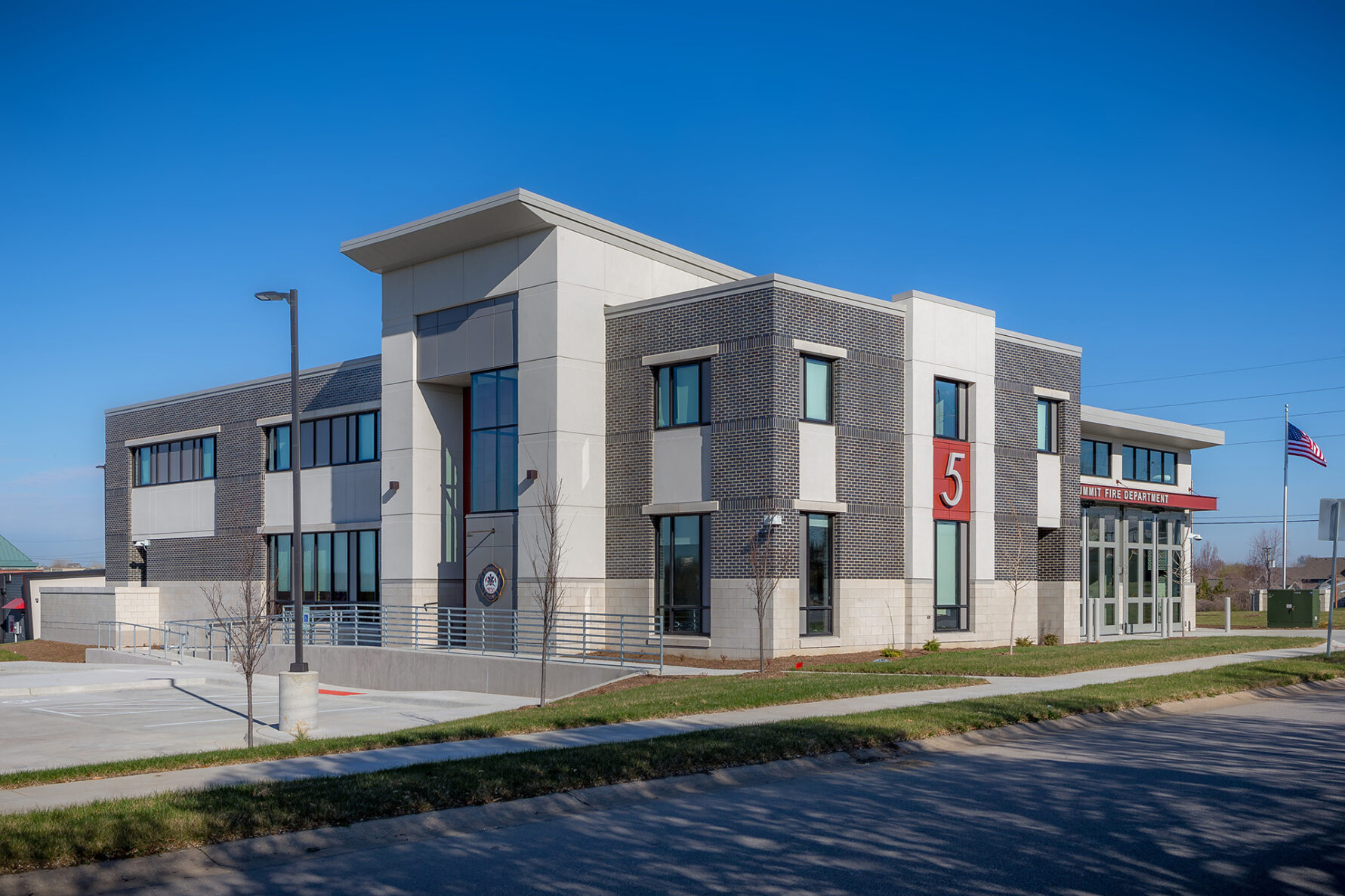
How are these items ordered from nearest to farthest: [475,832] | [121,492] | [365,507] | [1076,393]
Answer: [475,832], [1076,393], [365,507], [121,492]

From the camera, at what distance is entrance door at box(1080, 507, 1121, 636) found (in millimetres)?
34812

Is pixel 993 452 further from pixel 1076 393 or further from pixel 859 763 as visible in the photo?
pixel 859 763

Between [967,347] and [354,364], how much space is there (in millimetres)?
19614

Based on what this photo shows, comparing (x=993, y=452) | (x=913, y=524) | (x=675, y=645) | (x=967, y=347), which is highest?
(x=967, y=347)

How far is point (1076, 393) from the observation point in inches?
1332

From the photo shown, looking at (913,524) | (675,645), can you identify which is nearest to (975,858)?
(675,645)

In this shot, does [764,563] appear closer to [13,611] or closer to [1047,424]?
[1047,424]

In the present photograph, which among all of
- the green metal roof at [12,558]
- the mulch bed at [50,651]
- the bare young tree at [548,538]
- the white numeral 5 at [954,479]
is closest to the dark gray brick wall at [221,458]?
the mulch bed at [50,651]

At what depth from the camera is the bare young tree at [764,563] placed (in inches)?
979

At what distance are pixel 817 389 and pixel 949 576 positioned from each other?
6670mm

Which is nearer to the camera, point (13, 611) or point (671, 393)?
point (671, 393)

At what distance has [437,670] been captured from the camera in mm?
28172

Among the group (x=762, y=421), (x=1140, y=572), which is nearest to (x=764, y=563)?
(x=762, y=421)

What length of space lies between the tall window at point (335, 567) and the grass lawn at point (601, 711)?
1560cm
